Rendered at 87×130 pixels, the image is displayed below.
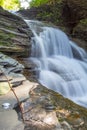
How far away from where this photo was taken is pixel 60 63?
7281 mm

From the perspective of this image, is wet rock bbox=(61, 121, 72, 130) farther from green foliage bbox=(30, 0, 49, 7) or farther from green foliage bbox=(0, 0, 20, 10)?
green foliage bbox=(0, 0, 20, 10)

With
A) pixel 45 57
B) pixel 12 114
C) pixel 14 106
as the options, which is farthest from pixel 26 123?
pixel 45 57

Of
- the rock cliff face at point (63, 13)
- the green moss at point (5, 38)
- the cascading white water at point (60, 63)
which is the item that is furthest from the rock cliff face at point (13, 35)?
the rock cliff face at point (63, 13)

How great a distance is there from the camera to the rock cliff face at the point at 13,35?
6.31m

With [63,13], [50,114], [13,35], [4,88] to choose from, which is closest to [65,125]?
[50,114]

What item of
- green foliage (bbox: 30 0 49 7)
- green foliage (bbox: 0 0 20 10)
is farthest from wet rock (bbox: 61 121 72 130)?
green foliage (bbox: 0 0 20 10)

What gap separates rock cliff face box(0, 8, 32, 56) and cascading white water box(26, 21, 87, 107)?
1.41 ft

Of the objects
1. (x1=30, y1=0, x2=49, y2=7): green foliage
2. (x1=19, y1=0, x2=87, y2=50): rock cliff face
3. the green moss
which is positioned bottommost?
the green moss

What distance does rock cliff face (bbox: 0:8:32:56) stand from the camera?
631 cm

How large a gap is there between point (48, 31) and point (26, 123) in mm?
6460

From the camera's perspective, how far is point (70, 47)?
888 centimetres

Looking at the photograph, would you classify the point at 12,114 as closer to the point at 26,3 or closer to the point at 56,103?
the point at 56,103

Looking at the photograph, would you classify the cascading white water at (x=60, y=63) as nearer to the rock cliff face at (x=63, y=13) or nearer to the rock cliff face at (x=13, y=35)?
the rock cliff face at (x=13, y=35)

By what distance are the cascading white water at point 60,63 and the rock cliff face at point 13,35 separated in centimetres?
43
